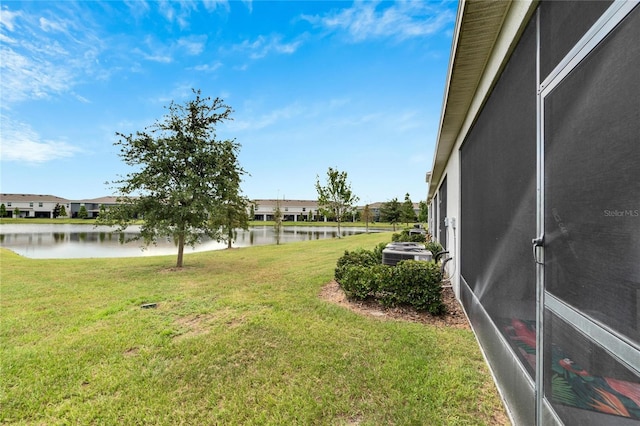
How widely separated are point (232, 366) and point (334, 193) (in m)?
25.0

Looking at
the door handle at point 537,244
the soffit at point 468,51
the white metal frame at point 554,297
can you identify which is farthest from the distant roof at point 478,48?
the door handle at point 537,244

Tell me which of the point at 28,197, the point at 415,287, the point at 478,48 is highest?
the point at 28,197

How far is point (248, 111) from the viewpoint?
18.0 metres

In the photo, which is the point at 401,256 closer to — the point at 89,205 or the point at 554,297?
the point at 554,297

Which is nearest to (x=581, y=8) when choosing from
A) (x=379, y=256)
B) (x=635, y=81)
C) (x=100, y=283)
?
(x=635, y=81)

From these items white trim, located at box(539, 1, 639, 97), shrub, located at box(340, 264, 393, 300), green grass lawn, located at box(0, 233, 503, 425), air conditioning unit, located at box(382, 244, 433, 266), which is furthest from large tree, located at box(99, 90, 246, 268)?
white trim, located at box(539, 1, 639, 97)

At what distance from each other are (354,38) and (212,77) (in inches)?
328

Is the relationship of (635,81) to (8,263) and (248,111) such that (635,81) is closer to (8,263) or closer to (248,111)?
(8,263)

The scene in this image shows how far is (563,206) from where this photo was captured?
1467mm

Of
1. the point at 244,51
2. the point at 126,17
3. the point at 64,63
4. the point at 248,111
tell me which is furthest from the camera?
the point at 248,111

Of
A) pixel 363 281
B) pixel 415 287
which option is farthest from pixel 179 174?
pixel 415 287

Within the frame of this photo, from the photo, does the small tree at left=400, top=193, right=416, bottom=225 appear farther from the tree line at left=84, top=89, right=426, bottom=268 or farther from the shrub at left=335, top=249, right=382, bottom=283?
the shrub at left=335, top=249, right=382, bottom=283

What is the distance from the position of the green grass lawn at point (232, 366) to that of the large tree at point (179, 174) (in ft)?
11.5

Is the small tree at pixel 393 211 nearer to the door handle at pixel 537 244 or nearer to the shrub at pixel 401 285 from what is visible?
the shrub at pixel 401 285
